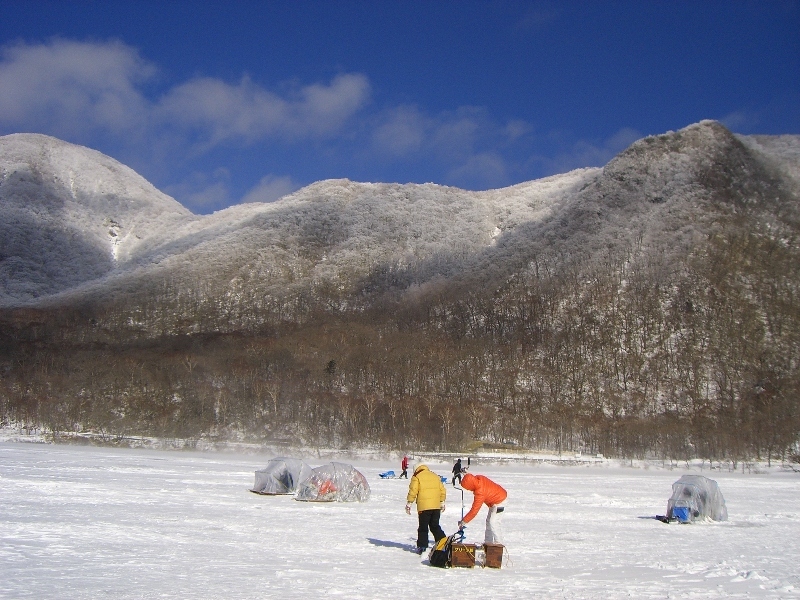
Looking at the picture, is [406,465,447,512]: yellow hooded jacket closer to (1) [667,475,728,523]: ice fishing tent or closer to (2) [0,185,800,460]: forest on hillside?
(1) [667,475,728,523]: ice fishing tent

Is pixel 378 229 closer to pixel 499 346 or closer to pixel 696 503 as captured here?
pixel 499 346

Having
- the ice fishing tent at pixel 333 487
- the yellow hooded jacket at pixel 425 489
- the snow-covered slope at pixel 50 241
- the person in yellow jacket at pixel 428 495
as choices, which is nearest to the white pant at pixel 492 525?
the person in yellow jacket at pixel 428 495

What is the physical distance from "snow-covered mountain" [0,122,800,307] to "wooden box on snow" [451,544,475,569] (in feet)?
373

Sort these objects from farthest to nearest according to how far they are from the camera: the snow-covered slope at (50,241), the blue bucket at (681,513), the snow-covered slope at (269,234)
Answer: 1. the snow-covered slope at (50,241)
2. the snow-covered slope at (269,234)
3. the blue bucket at (681,513)

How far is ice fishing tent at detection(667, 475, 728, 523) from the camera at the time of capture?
23797mm

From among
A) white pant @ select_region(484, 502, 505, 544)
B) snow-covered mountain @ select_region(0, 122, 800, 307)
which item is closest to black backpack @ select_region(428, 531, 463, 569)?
white pant @ select_region(484, 502, 505, 544)

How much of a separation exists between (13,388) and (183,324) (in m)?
39.3

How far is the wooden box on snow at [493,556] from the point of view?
14016 mm

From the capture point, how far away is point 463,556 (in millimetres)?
14102

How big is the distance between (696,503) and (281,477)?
52.3ft

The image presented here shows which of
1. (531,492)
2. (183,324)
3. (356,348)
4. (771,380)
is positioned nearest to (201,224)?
(183,324)

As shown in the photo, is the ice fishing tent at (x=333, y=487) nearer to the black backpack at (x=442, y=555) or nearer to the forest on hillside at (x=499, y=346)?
the black backpack at (x=442, y=555)

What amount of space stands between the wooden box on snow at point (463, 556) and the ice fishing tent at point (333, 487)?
13382mm

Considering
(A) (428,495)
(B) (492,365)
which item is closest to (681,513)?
(A) (428,495)
